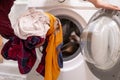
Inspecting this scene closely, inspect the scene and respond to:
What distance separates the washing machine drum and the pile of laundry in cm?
18

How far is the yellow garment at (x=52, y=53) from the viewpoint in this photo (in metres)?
1.22

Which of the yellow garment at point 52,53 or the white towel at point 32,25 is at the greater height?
the white towel at point 32,25

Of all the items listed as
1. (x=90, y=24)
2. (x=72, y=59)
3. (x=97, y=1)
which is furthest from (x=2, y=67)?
(x=97, y=1)

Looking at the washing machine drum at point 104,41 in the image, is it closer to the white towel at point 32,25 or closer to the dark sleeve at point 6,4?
the white towel at point 32,25

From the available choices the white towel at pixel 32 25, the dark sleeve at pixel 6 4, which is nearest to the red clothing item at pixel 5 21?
the dark sleeve at pixel 6 4

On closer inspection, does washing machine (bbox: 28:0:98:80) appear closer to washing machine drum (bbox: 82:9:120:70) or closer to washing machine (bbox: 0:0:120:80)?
washing machine (bbox: 0:0:120:80)

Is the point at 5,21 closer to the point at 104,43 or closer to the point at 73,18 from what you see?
the point at 73,18

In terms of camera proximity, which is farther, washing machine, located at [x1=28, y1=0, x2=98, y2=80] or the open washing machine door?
washing machine, located at [x1=28, y1=0, x2=98, y2=80]

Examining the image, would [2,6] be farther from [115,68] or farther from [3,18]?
[115,68]

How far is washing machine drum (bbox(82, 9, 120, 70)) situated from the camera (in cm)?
112

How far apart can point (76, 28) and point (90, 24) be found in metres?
0.26

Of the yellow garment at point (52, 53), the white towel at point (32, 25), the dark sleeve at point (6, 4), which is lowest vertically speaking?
the yellow garment at point (52, 53)

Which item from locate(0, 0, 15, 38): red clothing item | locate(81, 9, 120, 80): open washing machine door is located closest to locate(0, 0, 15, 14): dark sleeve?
locate(0, 0, 15, 38): red clothing item

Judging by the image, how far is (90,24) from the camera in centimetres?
121
